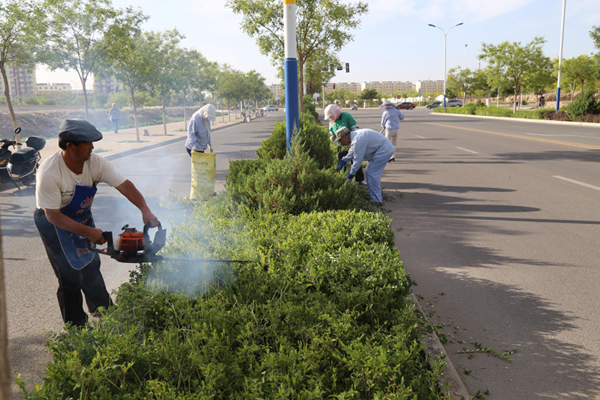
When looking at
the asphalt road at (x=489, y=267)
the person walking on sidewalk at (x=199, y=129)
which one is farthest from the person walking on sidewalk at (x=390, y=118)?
the person walking on sidewalk at (x=199, y=129)

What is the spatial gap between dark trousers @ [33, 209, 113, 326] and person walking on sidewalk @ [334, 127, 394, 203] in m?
4.84

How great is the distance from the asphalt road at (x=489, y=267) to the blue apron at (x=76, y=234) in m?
0.75

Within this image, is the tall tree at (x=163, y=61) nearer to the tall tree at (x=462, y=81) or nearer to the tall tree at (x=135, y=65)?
the tall tree at (x=135, y=65)

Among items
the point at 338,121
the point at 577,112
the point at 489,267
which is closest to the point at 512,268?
the point at 489,267

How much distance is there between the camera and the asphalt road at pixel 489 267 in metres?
3.09

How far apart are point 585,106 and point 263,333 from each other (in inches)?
1276

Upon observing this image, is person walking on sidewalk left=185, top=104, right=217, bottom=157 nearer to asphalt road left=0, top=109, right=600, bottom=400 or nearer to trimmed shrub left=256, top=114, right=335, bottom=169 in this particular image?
asphalt road left=0, top=109, right=600, bottom=400

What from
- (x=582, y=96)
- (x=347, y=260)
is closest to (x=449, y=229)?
(x=347, y=260)

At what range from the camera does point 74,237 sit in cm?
317


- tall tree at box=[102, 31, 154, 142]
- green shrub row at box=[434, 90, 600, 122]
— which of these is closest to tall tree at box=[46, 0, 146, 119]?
tall tree at box=[102, 31, 154, 142]

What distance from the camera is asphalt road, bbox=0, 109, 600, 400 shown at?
3.09 metres

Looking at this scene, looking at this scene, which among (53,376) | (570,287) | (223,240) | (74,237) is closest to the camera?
(53,376)

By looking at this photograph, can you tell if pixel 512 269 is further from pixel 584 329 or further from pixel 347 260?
pixel 347 260

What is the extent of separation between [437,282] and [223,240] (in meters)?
2.21
